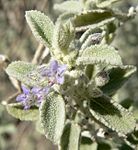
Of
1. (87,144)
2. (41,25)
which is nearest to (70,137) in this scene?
(87,144)

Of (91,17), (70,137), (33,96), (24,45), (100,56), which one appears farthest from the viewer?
(24,45)

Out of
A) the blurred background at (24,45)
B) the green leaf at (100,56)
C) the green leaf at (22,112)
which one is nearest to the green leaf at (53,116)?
the green leaf at (100,56)

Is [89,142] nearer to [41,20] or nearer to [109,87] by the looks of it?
[109,87]

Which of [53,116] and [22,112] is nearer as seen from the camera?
[53,116]

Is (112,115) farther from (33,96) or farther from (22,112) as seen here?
(22,112)

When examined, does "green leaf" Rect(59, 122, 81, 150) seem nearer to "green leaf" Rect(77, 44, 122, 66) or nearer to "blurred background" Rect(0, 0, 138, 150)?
"green leaf" Rect(77, 44, 122, 66)

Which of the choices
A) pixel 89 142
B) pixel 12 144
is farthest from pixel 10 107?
pixel 12 144

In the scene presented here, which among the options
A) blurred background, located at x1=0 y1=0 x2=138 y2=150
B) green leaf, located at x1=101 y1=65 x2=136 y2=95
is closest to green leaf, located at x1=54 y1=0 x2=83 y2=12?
green leaf, located at x1=101 y1=65 x2=136 y2=95

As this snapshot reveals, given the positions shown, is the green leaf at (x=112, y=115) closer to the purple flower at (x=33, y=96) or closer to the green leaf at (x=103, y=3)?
the purple flower at (x=33, y=96)
